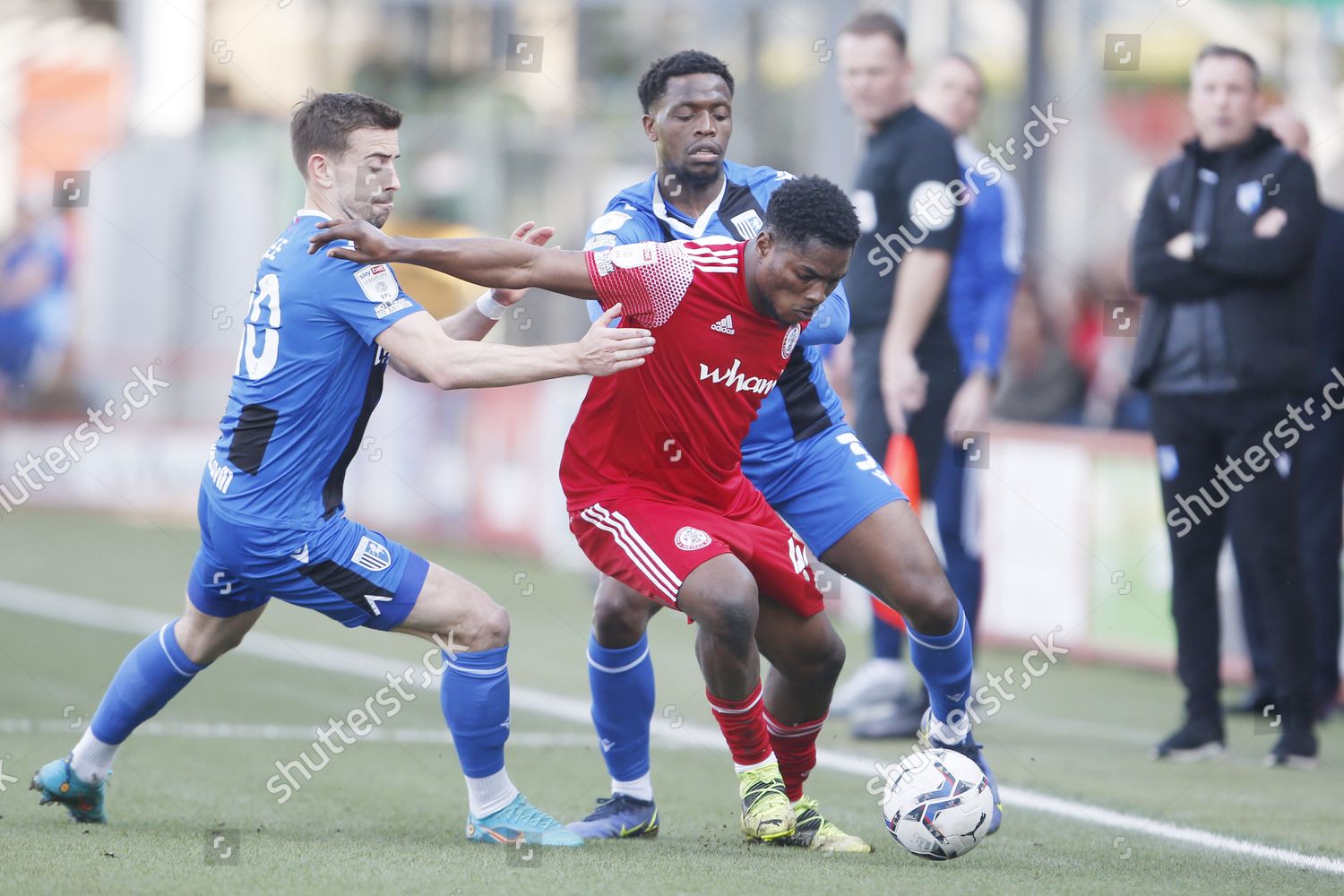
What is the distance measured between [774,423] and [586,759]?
210 cm

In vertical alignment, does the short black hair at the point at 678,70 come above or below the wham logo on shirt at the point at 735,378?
above

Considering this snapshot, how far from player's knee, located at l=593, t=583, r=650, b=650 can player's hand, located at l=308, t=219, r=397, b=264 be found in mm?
1384

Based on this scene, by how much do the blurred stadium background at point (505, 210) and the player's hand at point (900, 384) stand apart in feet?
5.29

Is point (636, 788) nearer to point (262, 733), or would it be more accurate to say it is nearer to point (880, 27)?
point (262, 733)

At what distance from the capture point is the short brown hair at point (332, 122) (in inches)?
202

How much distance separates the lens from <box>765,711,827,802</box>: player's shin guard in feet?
18.2

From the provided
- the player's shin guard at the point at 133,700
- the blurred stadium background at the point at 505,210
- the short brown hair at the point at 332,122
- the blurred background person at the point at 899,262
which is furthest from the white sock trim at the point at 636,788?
the blurred background person at the point at 899,262

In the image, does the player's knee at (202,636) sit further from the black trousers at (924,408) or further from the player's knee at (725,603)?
the black trousers at (924,408)

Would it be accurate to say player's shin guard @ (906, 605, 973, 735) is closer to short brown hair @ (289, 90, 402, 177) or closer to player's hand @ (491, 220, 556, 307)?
player's hand @ (491, 220, 556, 307)

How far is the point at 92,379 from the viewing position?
1870cm

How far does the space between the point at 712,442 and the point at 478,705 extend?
1.04 metres

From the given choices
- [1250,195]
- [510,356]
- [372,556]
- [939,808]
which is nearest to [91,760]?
[372,556]

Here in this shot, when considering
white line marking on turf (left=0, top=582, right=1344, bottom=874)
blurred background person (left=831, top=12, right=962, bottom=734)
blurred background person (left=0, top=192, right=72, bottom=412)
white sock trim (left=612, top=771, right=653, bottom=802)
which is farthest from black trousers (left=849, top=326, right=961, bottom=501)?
blurred background person (left=0, top=192, right=72, bottom=412)

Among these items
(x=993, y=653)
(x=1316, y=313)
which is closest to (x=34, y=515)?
(x=993, y=653)
